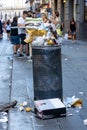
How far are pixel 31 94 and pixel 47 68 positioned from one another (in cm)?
159

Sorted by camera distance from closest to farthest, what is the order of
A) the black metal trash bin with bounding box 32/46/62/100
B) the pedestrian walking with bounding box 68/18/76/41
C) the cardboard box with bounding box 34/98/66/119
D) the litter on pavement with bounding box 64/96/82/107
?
the cardboard box with bounding box 34/98/66/119
the black metal trash bin with bounding box 32/46/62/100
the litter on pavement with bounding box 64/96/82/107
the pedestrian walking with bounding box 68/18/76/41

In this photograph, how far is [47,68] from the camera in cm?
790

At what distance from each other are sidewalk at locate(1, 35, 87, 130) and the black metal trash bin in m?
0.50

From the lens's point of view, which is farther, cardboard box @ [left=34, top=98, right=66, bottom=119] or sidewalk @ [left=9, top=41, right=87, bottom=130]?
cardboard box @ [left=34, top=98, right=66, bottom=119]

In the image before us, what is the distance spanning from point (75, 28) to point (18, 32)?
13918mm

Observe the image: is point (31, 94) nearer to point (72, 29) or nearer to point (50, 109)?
point (50, 109)

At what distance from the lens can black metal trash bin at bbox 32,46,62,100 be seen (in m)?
7.89

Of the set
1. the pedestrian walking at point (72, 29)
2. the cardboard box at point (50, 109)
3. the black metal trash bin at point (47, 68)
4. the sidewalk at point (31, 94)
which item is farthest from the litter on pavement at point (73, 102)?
the pedestrian walking at point (72, 29)

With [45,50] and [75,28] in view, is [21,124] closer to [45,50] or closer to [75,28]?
[45,50]

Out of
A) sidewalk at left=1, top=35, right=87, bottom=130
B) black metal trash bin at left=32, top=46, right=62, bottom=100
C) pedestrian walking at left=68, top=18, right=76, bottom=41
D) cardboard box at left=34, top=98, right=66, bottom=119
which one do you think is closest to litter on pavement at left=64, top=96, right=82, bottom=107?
sidewalk at left=1, top=35, right=87, bottom=130

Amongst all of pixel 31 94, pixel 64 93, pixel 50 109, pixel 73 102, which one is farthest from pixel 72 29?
pixel 50 109

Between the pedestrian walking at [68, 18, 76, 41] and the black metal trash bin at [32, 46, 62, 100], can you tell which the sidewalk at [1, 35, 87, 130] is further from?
the pedestrian walking at [68, 18, 76, 41]

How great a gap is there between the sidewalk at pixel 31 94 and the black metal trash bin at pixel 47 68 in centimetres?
50

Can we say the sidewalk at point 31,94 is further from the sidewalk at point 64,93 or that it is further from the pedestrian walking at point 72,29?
the pedestrian walking at point 72,29
